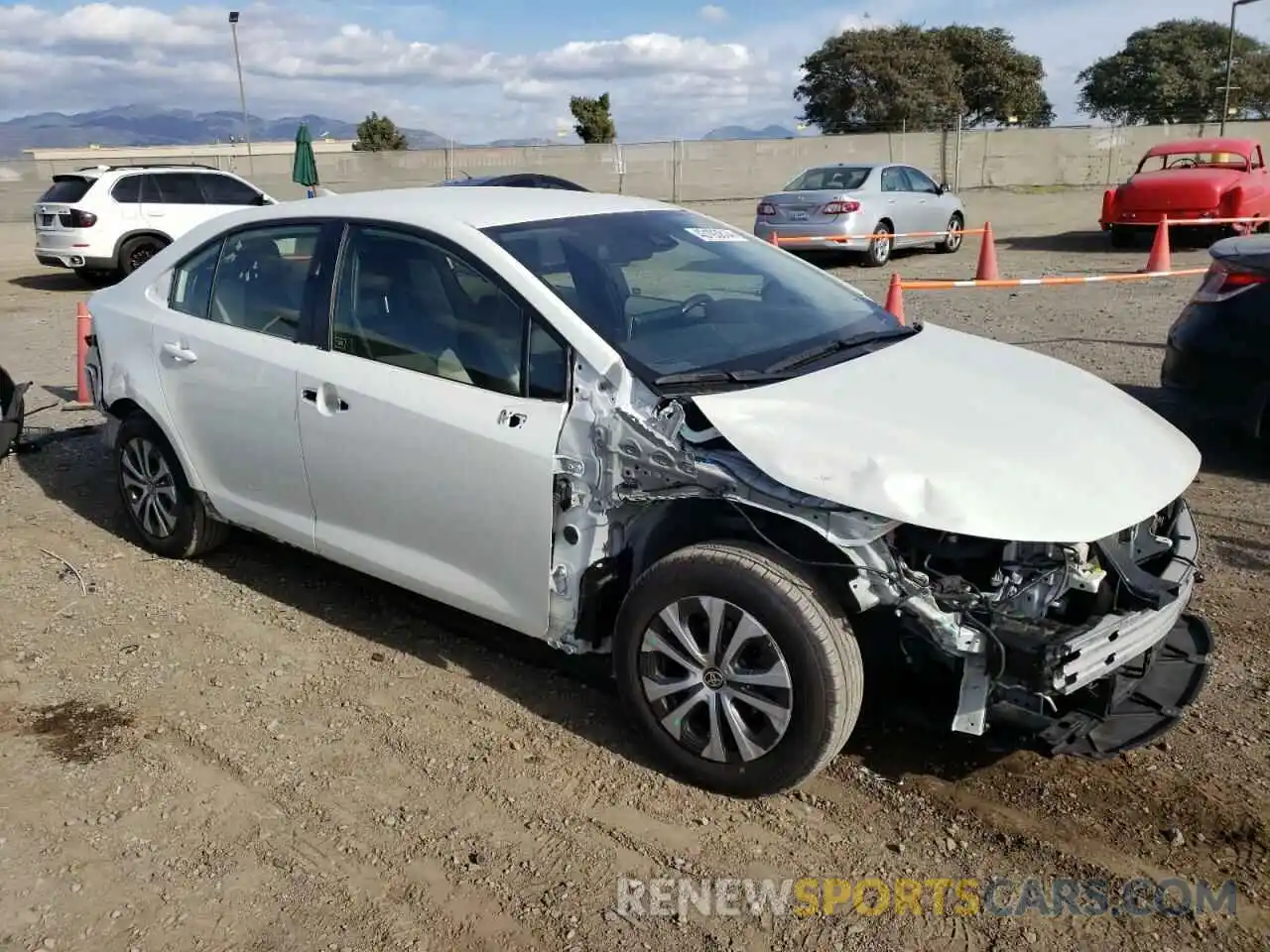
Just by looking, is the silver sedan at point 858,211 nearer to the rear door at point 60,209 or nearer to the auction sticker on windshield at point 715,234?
the rear door at point 60,209

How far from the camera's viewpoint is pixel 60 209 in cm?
1587

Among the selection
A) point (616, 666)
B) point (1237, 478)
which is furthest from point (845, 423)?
point (1237, 478)

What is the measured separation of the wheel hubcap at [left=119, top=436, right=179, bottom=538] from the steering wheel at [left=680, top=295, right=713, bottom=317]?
8.56ft

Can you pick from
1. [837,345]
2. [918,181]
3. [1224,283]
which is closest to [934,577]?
[837,345]

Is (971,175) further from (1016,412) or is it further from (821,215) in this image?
(1016,412)

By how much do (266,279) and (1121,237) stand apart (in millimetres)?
16540

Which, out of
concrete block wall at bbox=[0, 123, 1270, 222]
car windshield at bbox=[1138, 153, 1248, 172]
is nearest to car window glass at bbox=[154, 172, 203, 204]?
car windshield at bbox=[1138, 153, 1248, 172]

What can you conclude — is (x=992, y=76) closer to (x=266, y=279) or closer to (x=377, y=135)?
(x=377, y=135)

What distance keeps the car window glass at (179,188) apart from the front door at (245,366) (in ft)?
41.5

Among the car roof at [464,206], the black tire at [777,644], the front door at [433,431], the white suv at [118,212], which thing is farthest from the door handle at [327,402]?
the white suv at [118,212]

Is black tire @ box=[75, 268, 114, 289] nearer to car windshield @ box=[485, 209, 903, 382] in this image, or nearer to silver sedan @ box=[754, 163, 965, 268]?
silver sedan @ box=[754, 163, 965, 268]

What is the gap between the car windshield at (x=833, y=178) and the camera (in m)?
17.1

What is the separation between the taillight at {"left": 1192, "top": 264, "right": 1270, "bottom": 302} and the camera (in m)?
6.17

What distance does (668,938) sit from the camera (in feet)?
9.30
